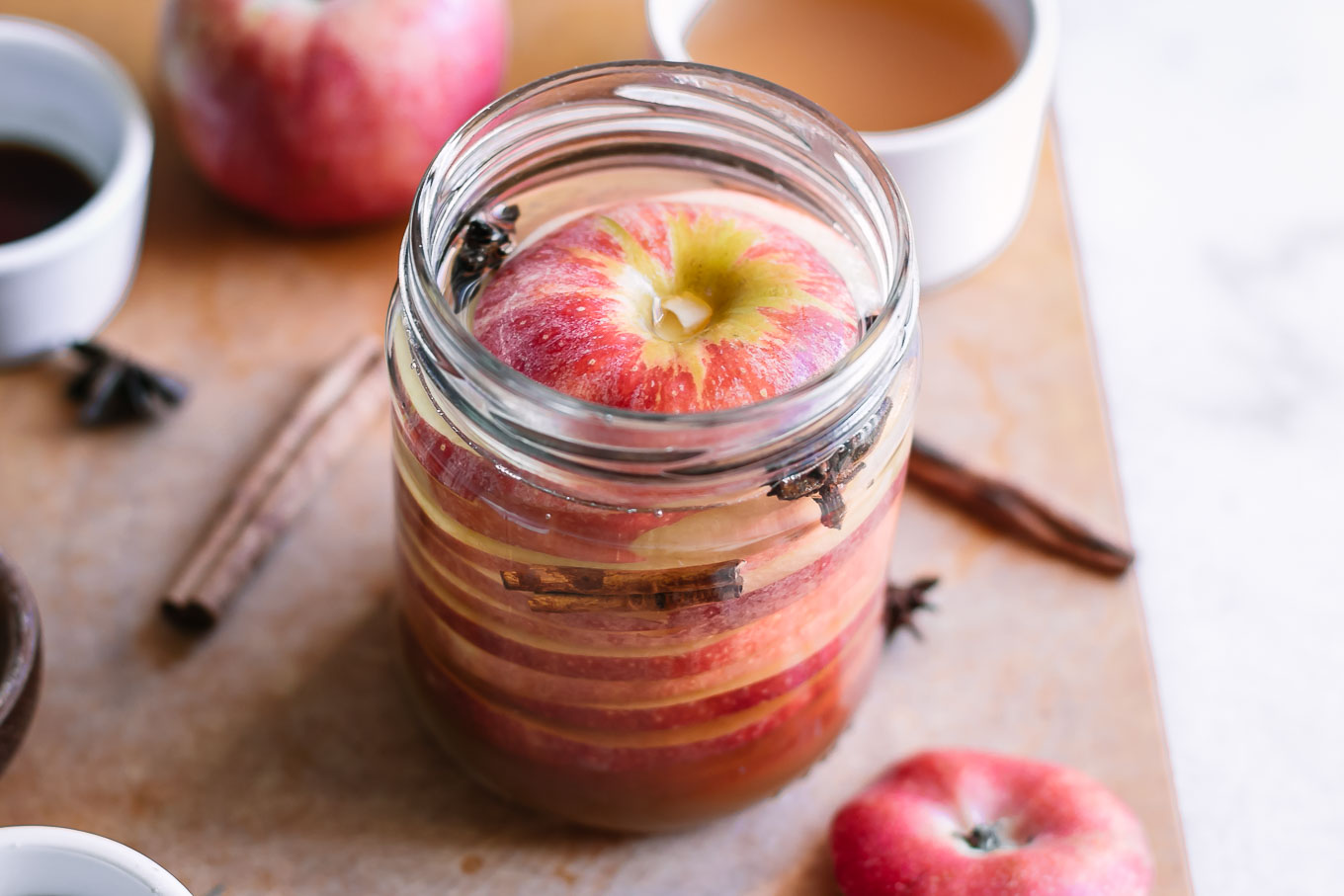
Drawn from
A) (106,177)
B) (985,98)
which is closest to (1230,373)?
(985,98)

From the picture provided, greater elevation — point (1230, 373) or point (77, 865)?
point (77, 865)

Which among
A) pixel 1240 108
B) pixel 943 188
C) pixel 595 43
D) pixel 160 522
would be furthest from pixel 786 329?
pixel 1240 108

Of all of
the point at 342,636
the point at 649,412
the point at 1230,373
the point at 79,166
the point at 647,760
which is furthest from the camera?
the point at 1230,373

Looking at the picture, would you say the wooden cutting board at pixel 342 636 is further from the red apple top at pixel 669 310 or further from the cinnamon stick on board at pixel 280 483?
the red apple top at pixel 669 310

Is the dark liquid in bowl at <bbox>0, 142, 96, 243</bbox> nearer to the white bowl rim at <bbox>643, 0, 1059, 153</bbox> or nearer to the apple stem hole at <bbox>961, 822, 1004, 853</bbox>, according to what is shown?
the white bowl rim at <bbox>643, 0, 1059, 153</bbox>

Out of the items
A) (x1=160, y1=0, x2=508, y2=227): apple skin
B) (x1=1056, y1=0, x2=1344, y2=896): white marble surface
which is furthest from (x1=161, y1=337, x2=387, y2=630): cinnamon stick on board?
(x1=1056, y1=0, x2=1344, y2=896): white marble surface

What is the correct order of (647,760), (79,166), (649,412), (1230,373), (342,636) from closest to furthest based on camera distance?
1. (649,412)
2. (647,760)
3. (342,636)
4. (79,166)
5. (1230,373)

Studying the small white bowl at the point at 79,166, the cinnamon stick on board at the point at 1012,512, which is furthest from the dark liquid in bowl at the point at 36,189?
the cinnamon stick on board at the point at 1012,512

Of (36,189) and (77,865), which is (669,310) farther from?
(36,189)
